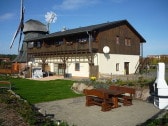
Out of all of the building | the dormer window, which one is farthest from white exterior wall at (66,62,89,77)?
the dormer window

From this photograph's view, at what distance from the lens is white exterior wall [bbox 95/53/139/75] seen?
2753 cm

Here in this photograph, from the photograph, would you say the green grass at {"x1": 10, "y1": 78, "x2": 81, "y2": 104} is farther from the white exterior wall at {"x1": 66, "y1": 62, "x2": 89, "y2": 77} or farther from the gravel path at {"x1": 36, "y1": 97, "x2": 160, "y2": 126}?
the white exterior wall at {"x1": 66, "y1": 62, "x2": 89, "y2": 77}

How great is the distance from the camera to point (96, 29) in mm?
26547

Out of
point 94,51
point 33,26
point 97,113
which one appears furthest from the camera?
point 33,26

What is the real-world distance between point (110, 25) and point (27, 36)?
22.5 m

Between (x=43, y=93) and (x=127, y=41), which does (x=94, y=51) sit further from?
(x=43, y=93)

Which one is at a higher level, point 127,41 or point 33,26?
point 33,26

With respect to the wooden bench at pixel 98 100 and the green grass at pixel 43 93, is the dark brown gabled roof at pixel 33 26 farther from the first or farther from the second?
the wooden bench at pixel 98 100

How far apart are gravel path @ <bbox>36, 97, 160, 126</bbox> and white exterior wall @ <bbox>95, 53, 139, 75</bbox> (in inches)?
621

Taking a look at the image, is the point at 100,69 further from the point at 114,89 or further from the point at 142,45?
the point at 114,89

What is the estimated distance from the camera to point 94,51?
26.8 m

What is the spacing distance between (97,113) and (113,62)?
20.2m

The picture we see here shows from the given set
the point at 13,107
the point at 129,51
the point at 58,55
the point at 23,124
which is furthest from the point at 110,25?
the point at 23,124

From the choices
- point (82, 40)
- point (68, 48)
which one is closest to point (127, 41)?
point (82, 40)
